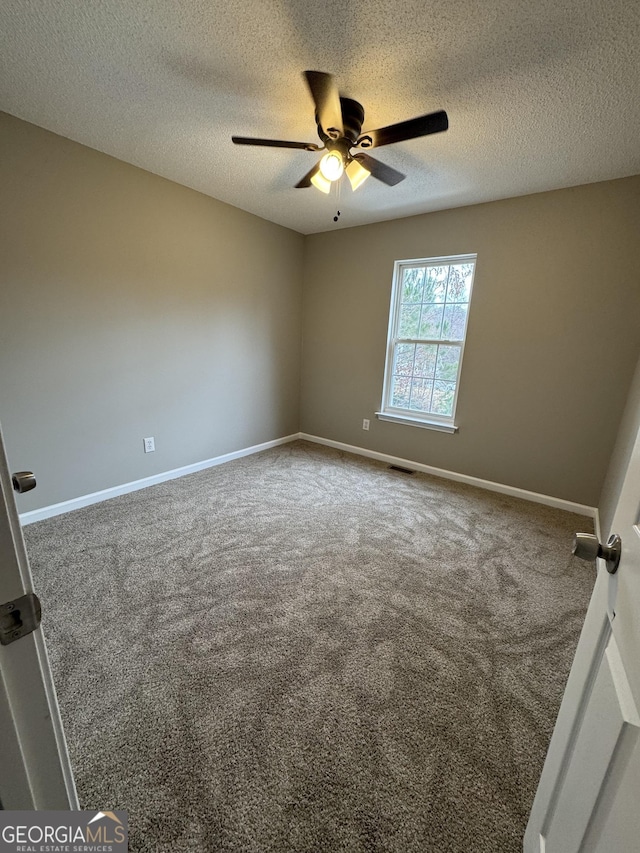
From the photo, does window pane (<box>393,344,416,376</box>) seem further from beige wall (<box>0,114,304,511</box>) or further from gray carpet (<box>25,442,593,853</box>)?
gray carpet (<box>25,442,593,853</box>)

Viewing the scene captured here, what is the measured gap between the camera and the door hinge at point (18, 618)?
1.70 feet

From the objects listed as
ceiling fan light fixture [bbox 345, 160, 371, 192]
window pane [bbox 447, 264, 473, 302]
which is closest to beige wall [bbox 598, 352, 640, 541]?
window pane [bbox 447, 264, 473, 302]

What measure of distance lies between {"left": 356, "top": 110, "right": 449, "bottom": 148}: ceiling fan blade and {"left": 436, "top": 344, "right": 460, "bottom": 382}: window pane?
1.99m

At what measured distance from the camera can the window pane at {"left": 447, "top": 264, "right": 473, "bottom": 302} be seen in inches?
125

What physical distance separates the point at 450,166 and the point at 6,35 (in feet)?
7.71

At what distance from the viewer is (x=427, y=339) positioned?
3.47 metres

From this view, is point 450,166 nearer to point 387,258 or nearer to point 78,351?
point 387,258

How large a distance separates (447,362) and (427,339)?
1.01ft

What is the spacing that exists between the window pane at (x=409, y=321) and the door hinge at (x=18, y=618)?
138 inches

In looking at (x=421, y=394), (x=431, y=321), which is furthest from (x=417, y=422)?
(x=431, y=321)

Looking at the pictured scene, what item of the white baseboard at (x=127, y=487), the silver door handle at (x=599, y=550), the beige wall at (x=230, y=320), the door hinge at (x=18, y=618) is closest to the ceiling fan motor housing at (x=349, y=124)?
A: the beige wall at (x=230, y=320)

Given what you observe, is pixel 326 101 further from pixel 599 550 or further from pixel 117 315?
pixel 117 315

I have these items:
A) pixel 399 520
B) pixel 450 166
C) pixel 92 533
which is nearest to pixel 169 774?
pixel 92 533

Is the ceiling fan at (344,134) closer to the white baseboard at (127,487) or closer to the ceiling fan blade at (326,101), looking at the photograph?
the ceiling fan blade at (326,101)
